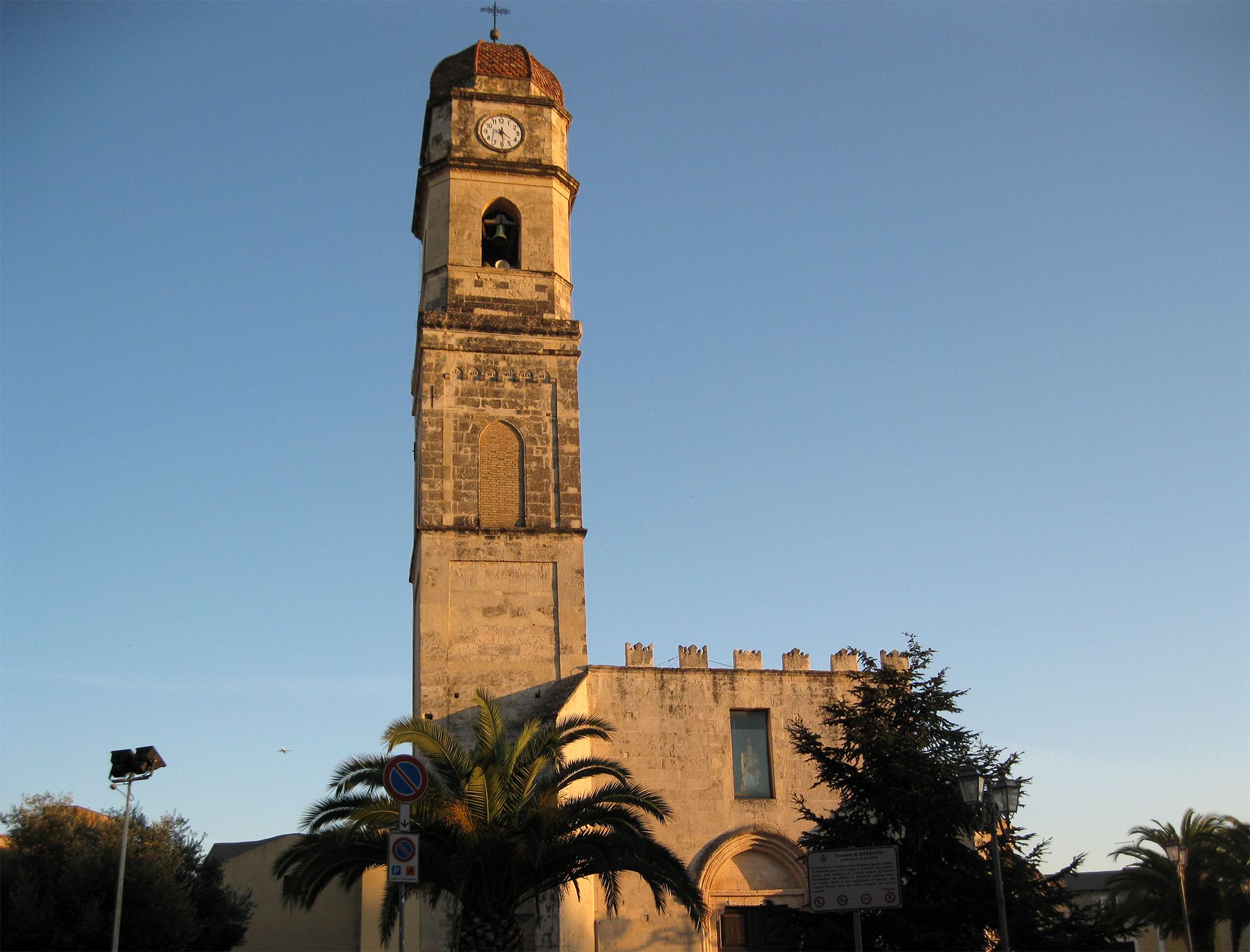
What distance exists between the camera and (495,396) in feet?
88.2

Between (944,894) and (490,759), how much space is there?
23.6ft

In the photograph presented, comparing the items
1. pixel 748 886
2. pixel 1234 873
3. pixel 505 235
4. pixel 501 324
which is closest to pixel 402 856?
pixel 748 886

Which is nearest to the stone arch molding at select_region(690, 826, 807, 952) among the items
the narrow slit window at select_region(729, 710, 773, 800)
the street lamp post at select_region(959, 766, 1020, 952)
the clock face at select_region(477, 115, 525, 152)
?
the narrow slit window at select_region(729, 710, 773, 800)

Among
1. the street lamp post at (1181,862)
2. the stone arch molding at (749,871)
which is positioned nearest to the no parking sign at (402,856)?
the stone arch molding at (749,871)

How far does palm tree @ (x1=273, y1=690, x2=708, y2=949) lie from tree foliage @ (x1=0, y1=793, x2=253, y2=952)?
322cm

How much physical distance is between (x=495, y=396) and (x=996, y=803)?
1499 cm

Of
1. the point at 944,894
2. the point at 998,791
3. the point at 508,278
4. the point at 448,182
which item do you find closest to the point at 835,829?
the point at 944,894

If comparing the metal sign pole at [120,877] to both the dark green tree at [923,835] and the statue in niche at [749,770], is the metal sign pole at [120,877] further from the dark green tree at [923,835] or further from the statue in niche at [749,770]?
the statue in niche at [749,770]

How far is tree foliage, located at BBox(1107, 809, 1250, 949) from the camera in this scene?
2892cm

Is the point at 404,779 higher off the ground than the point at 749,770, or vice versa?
the point at 749,770

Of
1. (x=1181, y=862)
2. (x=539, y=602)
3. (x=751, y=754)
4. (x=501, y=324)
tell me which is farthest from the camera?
(x=501, y=324)

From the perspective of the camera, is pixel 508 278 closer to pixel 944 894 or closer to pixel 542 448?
pixel 542 448

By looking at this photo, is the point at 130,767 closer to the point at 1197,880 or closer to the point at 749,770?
the point at 749,770

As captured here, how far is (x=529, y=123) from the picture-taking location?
29.3 metres
